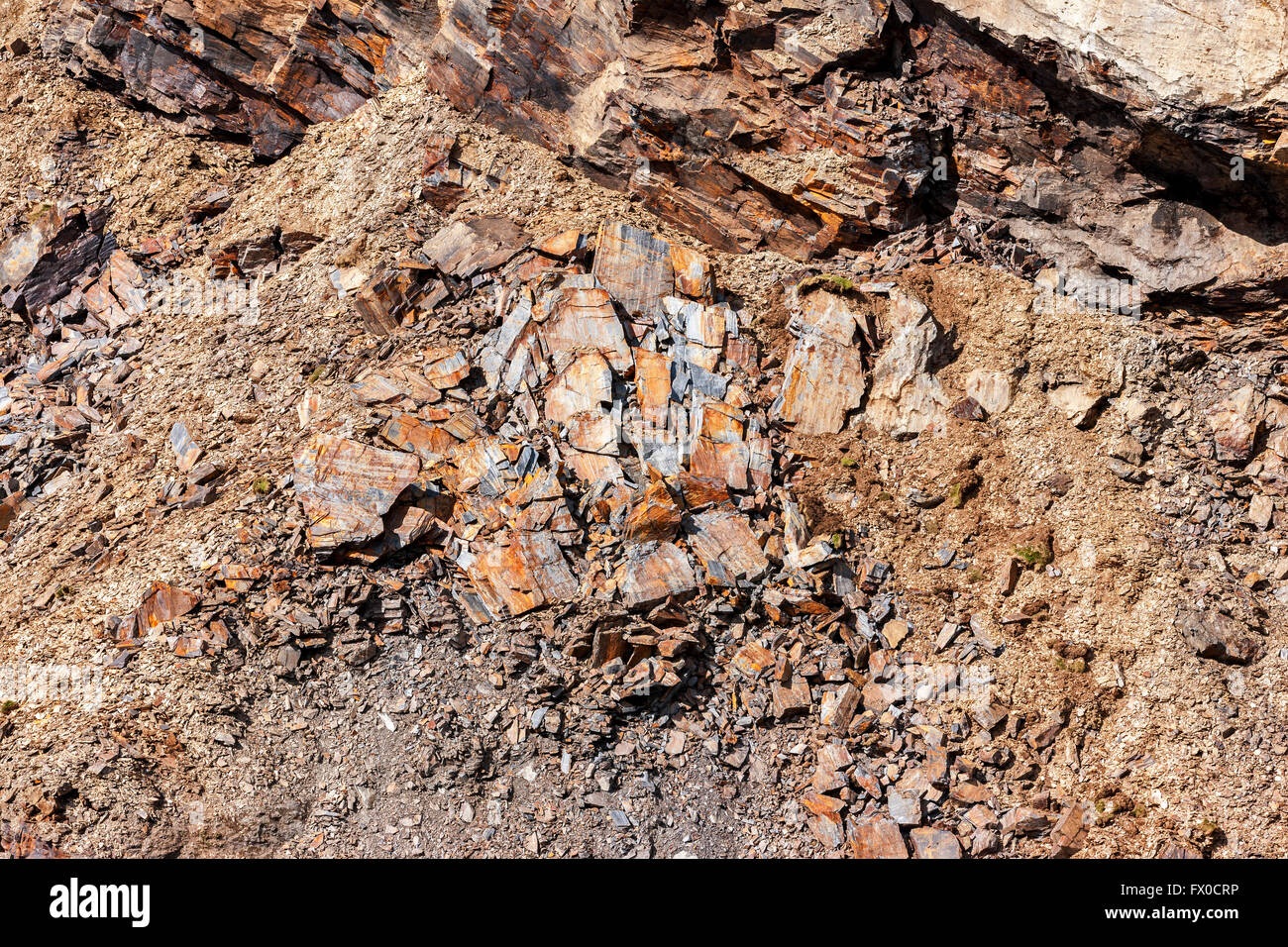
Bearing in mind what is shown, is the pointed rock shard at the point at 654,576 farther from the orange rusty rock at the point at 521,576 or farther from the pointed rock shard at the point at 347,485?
the pointed rock shard at the point at 347,485

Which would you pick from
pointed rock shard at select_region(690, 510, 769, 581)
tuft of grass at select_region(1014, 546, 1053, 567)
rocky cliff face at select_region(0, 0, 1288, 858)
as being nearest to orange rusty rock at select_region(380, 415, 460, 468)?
rocky cliff face at select_region(0, 0, 1288, 858)

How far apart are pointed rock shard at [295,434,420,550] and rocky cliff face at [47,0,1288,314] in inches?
213

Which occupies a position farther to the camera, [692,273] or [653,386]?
[692,273]

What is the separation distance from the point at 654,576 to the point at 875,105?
6.73 metres

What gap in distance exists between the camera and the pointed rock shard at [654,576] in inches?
370

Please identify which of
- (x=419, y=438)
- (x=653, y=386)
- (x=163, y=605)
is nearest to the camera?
(x=163, y=605)

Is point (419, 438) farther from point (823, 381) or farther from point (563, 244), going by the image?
point (823, 381)

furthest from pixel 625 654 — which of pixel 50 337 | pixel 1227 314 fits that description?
pixel 50 337

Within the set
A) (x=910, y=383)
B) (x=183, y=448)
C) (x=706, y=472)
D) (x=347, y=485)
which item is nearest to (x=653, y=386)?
(x=706, y=472)

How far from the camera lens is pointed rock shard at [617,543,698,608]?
9.41m

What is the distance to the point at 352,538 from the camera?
9.45 m

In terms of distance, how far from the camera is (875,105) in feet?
36.8

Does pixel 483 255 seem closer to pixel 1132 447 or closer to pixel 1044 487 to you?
pixel 1044 487

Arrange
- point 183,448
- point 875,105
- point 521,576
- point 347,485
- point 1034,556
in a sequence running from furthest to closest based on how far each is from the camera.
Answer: point 875,105 < point 183,448 < point 1034,556 < point 347,485 < point 521,576
